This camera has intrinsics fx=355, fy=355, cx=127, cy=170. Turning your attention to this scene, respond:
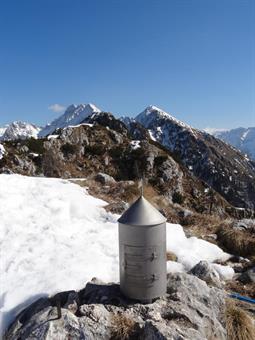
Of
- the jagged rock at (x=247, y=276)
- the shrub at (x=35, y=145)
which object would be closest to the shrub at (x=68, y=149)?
the shrub at (x=35, y=145)

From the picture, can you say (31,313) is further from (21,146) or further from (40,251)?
(21,146)

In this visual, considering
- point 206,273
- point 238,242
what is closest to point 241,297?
point 206,273

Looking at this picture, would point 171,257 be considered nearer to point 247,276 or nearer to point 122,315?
point 247,276

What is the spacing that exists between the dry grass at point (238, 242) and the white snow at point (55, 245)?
20.3 inches

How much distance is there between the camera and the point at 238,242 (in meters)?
8.86

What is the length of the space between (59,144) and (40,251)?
1691 inches

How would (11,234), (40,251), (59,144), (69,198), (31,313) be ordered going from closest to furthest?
(31,313), (40,251), (11,234), (69,198), (59,144)

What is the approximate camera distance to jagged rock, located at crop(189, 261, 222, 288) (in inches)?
248

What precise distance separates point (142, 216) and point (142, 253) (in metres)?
0.48

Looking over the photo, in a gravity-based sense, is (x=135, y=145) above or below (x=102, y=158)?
above

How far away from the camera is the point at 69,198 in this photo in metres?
9.87

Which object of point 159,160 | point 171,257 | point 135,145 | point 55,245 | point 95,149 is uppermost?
point 135,145

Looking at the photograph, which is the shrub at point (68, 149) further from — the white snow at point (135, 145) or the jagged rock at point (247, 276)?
the jagged rock at point (247, 276)

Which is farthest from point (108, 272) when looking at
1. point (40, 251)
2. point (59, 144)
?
point (59, 144)
